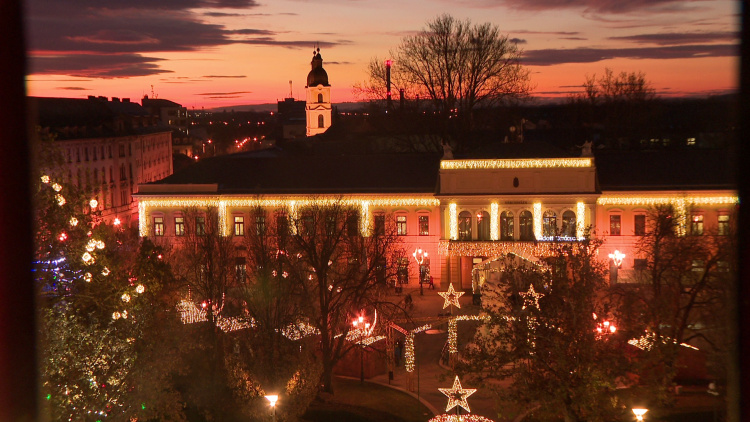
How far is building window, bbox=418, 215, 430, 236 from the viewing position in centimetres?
2977

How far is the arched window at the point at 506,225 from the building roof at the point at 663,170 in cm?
341

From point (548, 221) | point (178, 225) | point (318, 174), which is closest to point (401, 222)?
point (318, 174)

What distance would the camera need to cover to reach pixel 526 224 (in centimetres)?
2914

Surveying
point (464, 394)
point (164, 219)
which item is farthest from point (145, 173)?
point (464, 394)

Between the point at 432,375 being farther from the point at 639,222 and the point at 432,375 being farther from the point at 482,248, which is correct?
the point at 639,222

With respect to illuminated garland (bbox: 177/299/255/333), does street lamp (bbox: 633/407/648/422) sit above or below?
below

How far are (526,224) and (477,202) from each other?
6.23 ft

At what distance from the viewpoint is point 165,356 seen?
12227 millimetres

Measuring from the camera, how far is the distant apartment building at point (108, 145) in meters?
35.8

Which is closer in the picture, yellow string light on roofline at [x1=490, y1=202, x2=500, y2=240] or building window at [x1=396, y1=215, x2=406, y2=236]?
yellow string light on roofline at [x1=490, y1=202, x2=500, y2=240]

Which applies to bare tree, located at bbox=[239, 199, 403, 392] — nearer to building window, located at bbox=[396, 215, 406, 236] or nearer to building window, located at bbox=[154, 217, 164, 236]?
building window, located at bbox=[396, 215, 406, 236]

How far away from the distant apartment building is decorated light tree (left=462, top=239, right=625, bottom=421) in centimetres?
2248

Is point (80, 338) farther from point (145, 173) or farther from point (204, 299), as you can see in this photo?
point (145, 173)

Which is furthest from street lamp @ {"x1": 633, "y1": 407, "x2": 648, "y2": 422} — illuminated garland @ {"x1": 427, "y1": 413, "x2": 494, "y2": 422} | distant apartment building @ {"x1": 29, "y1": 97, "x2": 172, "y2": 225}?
distant apartment building @ {"x1": 29, "y1": 97, "x2": 172, "y2": 225}
